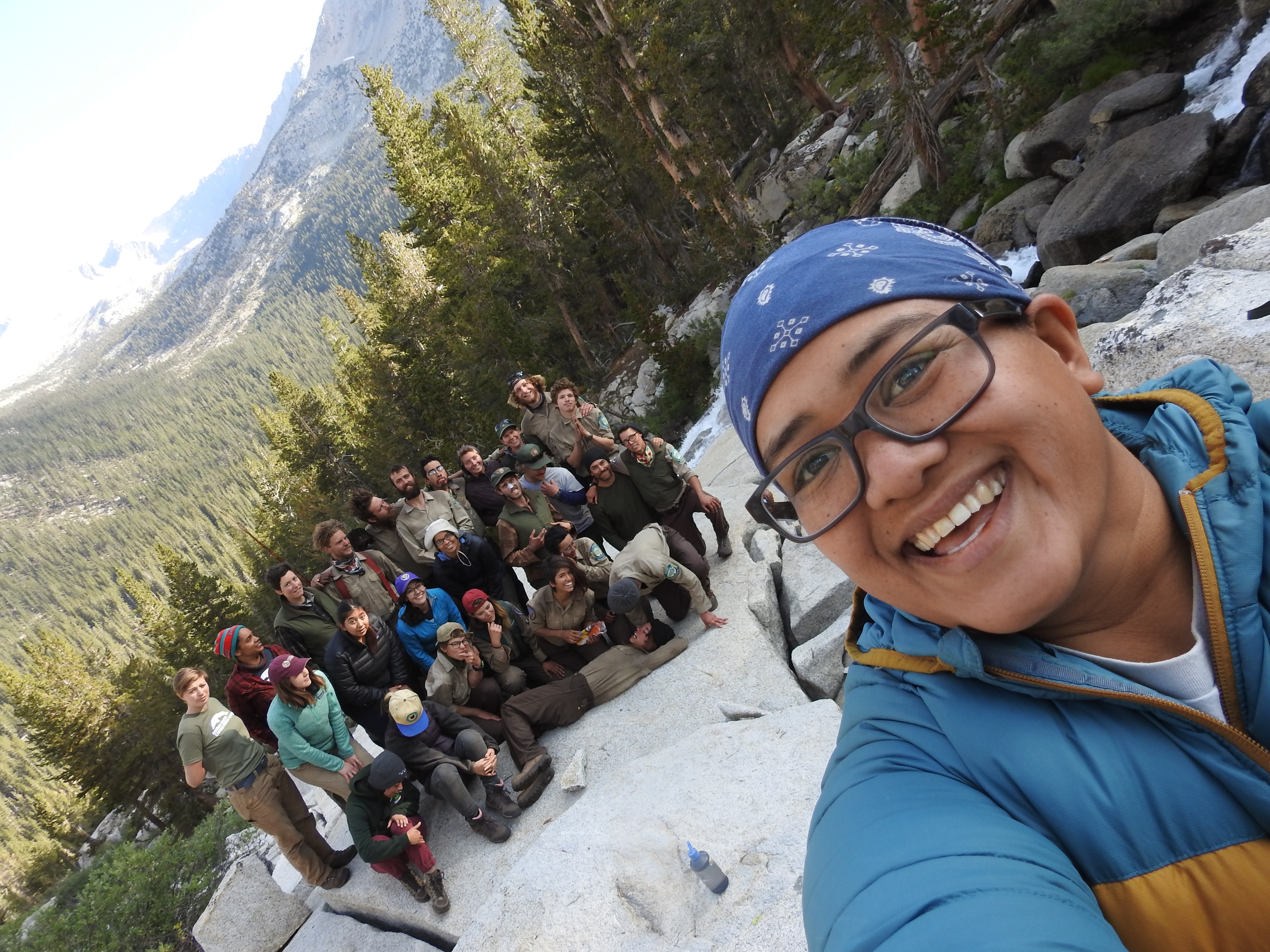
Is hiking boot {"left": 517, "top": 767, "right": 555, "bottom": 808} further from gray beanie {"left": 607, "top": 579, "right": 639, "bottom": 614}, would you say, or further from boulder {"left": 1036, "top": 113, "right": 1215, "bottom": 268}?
boulder {"left": 1036, "top": 113, "right": 1215, "bottom": 268}

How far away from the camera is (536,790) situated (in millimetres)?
5773

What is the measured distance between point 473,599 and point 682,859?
11.1ft

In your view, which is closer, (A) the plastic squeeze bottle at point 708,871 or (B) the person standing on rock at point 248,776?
(A) the plastic squeeze bottle at point 708,871

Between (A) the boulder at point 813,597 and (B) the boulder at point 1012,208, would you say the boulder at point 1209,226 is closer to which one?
(A) the boulder at point 813,597

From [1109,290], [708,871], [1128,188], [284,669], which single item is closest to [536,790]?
[284,669]

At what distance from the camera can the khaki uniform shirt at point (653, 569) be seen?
6.64 metres

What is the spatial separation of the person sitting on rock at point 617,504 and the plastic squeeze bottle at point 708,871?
402 cm

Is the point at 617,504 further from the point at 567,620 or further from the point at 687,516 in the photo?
the point at 567,620

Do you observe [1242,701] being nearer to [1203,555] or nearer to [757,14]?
[1203,555]

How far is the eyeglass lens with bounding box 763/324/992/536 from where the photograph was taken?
1.21 meters

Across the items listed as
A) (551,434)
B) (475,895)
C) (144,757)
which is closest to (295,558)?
(144,757)

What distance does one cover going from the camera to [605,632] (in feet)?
23.3

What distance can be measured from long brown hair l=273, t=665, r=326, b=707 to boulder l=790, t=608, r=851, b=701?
4.46 m

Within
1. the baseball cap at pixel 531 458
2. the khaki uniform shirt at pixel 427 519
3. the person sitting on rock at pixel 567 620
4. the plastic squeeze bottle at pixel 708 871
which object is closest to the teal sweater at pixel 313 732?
the khaki uniform shirt at pixel 427 519
